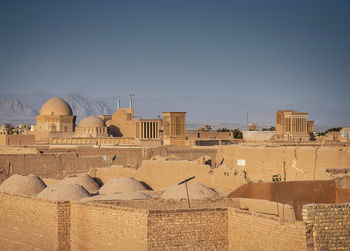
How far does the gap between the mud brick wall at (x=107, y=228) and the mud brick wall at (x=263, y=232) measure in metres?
1.67

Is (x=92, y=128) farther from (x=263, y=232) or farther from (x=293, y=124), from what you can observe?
(x=263, y=232)

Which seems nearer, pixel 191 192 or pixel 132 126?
pixel 191 192

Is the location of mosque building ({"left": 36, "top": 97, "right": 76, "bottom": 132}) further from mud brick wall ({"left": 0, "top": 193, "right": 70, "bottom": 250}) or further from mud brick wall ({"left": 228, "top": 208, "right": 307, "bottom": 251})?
mud brick wall ({"left": 228, "top": 208, "right": 307, "bottom": 251})

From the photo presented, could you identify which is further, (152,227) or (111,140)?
(111,140)

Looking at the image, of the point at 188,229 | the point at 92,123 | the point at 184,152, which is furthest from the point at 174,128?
the point at 188,229

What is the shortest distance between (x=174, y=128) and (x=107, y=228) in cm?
2357

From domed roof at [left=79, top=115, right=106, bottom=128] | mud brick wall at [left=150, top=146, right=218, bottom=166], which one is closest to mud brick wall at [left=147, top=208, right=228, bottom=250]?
mud brick wall at [left=150, top=146, right=218, bottom=166]

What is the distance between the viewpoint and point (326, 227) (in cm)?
991

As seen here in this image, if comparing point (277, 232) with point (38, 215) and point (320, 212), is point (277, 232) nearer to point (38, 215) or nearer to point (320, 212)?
point (320, 212)

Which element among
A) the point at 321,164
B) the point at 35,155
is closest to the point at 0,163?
the point at 35,155

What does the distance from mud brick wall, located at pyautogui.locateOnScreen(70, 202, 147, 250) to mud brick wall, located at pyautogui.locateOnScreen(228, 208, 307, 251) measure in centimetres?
167

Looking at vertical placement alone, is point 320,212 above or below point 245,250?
above

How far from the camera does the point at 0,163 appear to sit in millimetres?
27766

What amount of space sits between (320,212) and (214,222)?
250 centimetres
